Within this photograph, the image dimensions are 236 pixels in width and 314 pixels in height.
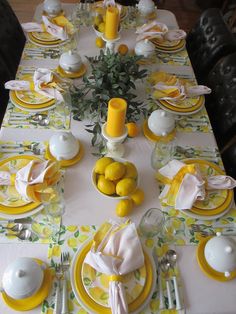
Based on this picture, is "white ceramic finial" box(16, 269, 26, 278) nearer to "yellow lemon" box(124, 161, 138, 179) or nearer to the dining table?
the dining table

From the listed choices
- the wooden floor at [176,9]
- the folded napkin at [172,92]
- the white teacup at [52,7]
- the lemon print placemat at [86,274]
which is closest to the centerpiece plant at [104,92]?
the folded napkin at [172,92]

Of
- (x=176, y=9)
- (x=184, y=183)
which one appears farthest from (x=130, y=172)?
(x=176, y=9)

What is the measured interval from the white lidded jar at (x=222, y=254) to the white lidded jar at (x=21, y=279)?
54 centimetres

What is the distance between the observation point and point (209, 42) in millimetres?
1884

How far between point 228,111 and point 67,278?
1.15 m

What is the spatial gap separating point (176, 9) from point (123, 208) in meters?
3.44

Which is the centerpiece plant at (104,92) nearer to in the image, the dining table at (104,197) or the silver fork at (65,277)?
the dining table at (104,197)

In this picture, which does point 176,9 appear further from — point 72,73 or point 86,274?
point 86,274

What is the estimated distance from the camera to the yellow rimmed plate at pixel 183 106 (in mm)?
1480

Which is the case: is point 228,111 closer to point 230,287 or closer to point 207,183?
point 207,183

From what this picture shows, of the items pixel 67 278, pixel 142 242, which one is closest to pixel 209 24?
pixel 142 242

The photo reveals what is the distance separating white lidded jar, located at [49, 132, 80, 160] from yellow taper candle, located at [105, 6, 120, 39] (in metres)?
0.62

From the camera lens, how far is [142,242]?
1061mm

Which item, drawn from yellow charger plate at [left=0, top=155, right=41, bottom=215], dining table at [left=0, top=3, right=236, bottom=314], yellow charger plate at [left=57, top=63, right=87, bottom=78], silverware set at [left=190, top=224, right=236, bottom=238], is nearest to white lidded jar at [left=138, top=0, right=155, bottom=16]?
dining table at [left=0, top=3, right=236, bottom=314]
